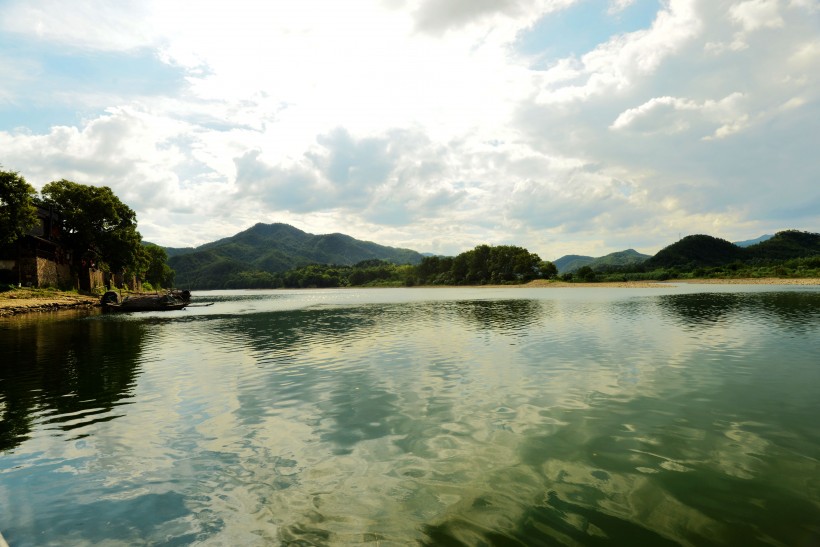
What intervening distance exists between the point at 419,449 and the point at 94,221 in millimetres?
113876

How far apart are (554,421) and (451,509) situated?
7.69m

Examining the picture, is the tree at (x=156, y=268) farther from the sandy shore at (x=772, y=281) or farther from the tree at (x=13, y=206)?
the sandy shore at (x=772, y=281)

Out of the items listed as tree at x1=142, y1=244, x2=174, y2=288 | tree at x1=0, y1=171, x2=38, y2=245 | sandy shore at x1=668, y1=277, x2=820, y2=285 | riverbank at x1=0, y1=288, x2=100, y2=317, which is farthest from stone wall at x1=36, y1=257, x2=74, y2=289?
sandy shore at x1=668, y1=277, x2=820, y2=285

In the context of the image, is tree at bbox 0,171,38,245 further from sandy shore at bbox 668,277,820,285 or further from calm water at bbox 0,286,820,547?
sandy shore at bbox 668,277,820,285

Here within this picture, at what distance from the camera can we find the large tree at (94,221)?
9512 centimetres

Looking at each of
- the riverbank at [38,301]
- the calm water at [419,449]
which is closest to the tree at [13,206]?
the riverbank at [38,301]

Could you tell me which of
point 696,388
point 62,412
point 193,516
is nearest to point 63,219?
point 62,412

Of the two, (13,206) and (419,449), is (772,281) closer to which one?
(419,449)

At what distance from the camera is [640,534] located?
8625mm

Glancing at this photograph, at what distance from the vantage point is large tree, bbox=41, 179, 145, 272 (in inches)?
3745

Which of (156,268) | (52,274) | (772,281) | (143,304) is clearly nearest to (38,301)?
(143,304)

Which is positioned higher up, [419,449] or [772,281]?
[419,449]

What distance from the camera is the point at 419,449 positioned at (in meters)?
13.7

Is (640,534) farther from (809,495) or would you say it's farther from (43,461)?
(43,461)
